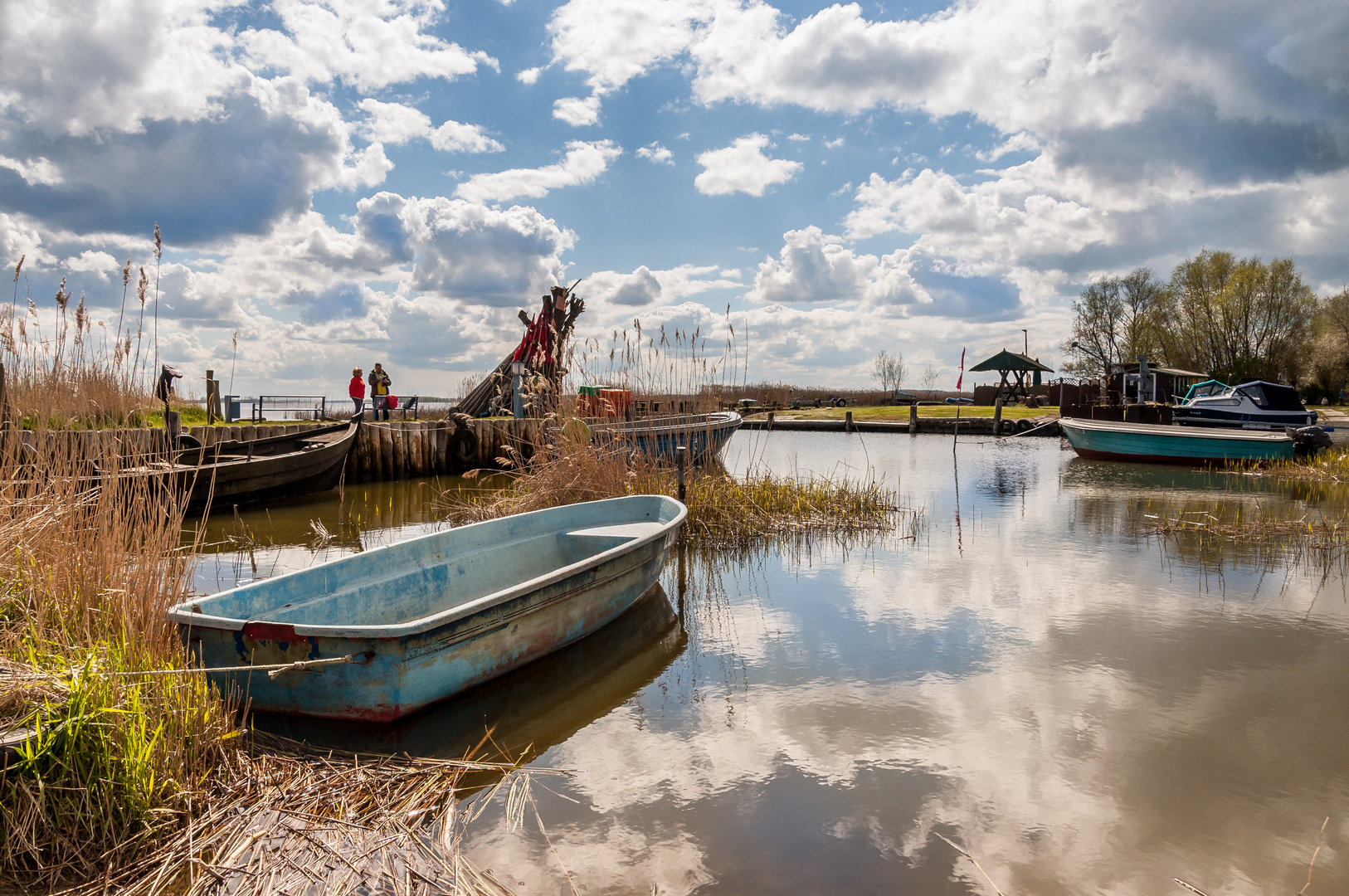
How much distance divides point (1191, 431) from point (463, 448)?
1613cm

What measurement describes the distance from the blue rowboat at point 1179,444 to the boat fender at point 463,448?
15221mm

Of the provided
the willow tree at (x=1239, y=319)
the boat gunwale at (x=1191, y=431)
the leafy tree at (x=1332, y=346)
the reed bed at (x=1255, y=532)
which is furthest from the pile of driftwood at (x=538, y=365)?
the leafy tree at (x=1332, y=346)

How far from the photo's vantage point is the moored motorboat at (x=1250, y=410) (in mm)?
17062

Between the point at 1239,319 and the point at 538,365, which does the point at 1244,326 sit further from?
the point at 538,365

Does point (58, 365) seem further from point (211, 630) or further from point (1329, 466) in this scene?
point (1329, 466)

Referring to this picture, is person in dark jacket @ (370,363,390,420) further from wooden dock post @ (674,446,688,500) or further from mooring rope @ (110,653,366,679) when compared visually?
mooring rope @ (110,653,366,679)

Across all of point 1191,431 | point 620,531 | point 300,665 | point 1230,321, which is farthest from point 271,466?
point 1230,321

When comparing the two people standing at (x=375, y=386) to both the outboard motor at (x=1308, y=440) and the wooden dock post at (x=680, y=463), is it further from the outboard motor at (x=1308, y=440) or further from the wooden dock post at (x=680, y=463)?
the outboard motor at (x=1308, y=440)

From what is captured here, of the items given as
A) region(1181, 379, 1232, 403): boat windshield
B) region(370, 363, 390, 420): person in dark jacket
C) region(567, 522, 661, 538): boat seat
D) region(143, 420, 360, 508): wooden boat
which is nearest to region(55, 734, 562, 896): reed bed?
region(567, 522, 661, 538): boat seat

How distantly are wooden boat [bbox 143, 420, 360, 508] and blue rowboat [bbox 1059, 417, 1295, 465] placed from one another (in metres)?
17.3

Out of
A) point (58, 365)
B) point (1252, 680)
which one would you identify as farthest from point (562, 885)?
point (1252, 680)

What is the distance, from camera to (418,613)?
4.93m

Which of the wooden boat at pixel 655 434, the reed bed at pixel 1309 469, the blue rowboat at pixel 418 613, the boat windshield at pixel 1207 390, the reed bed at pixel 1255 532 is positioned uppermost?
the boat windshield at pixel 1207 390

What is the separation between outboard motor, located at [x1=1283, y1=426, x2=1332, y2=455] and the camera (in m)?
16.0
